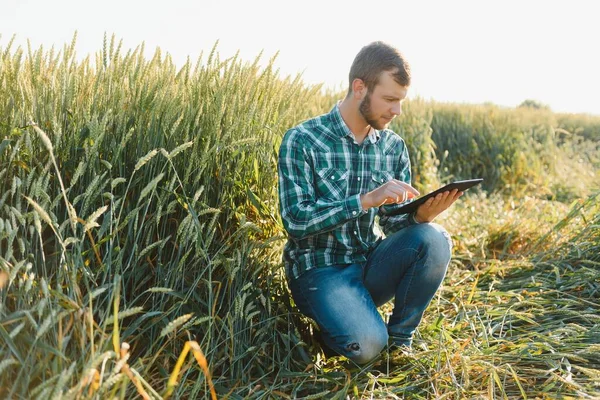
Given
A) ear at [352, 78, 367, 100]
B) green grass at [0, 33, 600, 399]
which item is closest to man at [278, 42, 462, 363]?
ear at [352, 78, 367, 100]

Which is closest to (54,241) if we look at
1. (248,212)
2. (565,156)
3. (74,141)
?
(74,141)

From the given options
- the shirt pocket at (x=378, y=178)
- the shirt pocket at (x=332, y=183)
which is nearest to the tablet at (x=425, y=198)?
the shirt pocket at (x=378, y=178)

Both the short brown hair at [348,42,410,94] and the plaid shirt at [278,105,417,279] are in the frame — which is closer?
the plaid shirt at [278,105,417,279]

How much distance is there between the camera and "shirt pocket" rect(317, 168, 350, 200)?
8.34 ft

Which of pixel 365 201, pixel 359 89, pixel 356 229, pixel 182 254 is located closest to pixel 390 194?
pixel 365 201

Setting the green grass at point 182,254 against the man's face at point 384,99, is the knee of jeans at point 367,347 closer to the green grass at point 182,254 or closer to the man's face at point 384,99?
the green grass at point 182,254

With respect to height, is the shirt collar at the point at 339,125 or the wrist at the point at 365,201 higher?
the shirt collar at the point at 339,125

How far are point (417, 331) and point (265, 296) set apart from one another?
71 cm

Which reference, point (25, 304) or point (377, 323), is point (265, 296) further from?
point (25, 304)

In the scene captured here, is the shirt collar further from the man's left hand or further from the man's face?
the man's left hand

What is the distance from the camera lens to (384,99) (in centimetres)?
253

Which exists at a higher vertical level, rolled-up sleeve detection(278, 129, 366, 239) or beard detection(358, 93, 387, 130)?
beard detection(358, 93, 387, 130)

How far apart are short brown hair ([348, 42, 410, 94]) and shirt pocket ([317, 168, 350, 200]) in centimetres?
35

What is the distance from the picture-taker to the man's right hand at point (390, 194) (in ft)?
7.16
